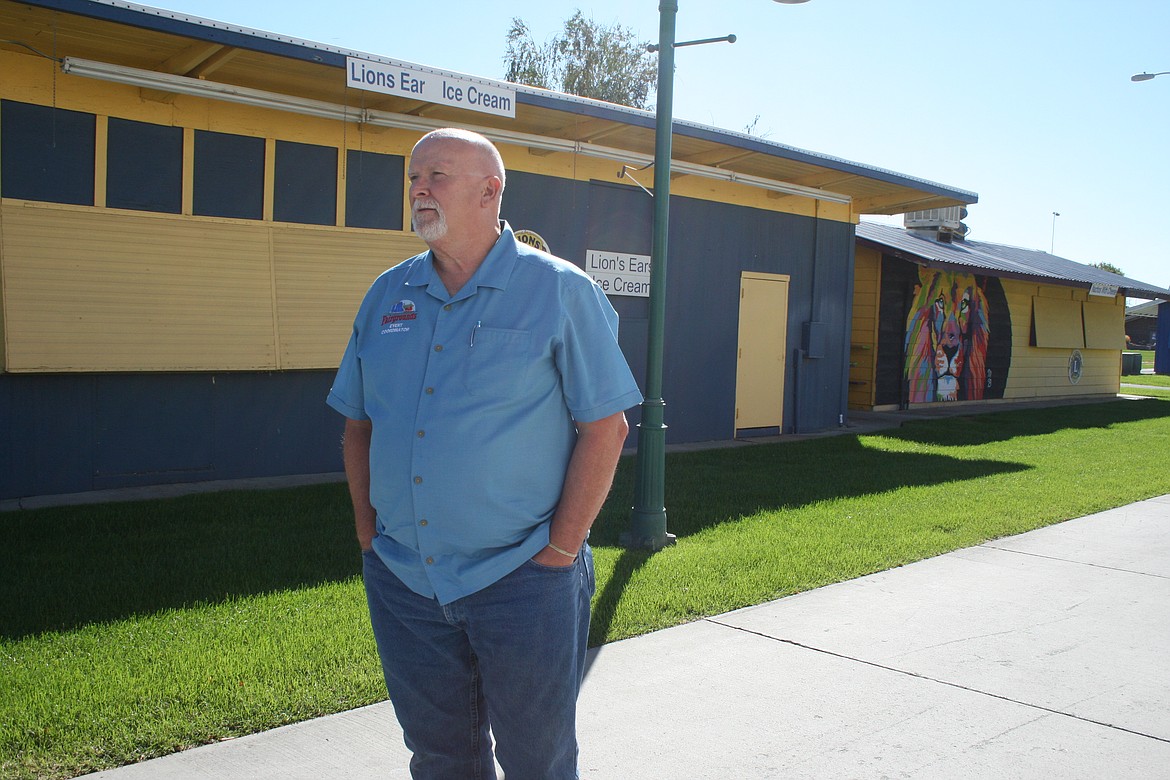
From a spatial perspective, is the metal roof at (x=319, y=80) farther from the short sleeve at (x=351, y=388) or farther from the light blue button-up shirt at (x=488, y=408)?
the light blue button-up shirt at (x=488, y=408)

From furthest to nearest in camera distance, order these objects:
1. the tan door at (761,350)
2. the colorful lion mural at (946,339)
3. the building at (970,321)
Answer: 1. the colorful lion mural at (946,339)
2. the building at (970,321)
3. the tan door at (761,350)

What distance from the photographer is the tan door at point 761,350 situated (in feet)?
43.5

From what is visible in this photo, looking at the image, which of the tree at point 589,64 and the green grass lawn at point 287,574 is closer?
the green grass lawn at point 287,574

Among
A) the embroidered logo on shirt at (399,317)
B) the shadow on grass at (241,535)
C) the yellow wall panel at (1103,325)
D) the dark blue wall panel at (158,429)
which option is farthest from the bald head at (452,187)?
the yellow wall panel at (1103,325)

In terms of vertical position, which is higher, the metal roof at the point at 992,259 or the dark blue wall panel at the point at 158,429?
the metal roof at the point at 992,259

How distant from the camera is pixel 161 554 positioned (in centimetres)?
609

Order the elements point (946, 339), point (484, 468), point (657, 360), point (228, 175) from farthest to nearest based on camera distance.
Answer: point (946, 339) → point (228, 175) → point (657, 360) → point (484, 468)

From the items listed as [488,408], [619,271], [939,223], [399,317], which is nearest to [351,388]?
[399,317]

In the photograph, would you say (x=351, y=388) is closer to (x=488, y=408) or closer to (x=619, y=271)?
(x=488, y=408)

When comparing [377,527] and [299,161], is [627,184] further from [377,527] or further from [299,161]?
[377,527]

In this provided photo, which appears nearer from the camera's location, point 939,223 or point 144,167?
point 144,167

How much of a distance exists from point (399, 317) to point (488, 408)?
0.38 metres

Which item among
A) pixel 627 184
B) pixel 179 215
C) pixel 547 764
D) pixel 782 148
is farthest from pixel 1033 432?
pixel 547 764

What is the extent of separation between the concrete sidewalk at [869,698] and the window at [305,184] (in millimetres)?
5648
